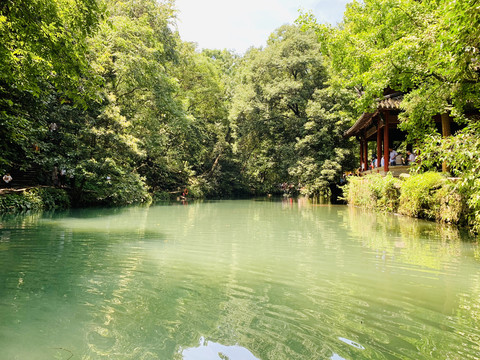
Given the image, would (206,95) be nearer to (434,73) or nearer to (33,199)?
(33,199)

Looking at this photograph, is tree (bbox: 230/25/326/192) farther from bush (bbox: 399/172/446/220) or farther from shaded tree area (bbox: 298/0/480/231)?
bush (bbox: 399/172/446/220)

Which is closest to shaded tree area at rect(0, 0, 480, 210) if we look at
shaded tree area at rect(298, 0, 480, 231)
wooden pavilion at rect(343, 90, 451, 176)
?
shaded tree area at rect(298, 0, 480, 231)

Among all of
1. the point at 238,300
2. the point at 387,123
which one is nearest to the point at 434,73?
the point at 387,123

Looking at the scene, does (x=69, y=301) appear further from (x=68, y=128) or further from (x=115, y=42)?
(x=115, y=42)

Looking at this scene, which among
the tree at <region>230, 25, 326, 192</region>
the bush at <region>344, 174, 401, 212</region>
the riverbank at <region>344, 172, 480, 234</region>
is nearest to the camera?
the riverbank at <region>344, 172, 480, 234</region>

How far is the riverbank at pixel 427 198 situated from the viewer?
9.07m

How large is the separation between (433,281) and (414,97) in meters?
7.24

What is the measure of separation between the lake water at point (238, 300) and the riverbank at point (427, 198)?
7.40 feet

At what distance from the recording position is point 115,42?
18.3 meters

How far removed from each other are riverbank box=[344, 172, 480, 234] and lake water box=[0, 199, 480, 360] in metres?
2.25

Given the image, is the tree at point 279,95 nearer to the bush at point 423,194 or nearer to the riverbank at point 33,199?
the bush at point 423,194

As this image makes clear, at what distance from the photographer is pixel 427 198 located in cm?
1068

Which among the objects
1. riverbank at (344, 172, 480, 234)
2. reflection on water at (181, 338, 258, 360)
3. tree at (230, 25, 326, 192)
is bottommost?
reflection on water at (181, 338, 258, 360)

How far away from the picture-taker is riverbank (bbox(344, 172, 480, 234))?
9.07 m
